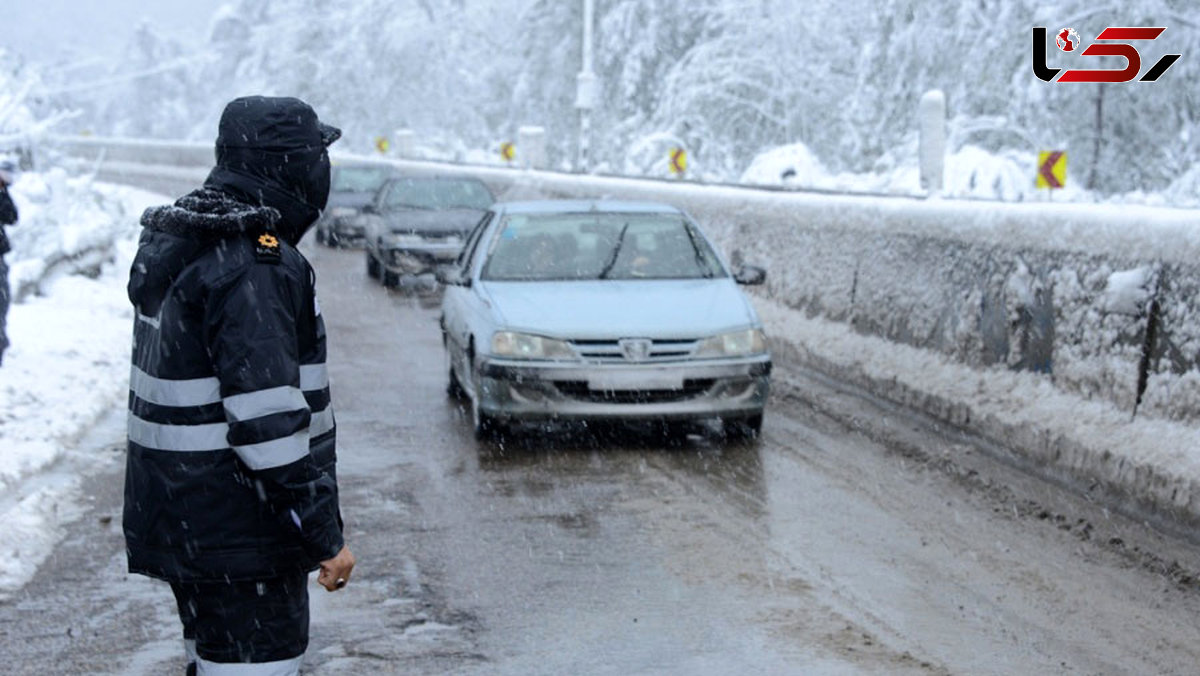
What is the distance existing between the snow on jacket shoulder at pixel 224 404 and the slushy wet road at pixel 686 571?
72.8 inches

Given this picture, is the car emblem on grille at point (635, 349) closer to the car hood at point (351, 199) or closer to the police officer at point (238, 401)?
the police officer at point (238, 401)

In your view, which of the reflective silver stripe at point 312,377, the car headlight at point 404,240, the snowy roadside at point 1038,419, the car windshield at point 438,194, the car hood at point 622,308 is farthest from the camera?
the car windshield at point 438,194

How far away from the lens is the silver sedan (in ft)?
29.1

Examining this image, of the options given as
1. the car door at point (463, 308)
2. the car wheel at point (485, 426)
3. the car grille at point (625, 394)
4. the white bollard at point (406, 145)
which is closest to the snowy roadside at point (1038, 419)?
the car grille at point (625, 394)

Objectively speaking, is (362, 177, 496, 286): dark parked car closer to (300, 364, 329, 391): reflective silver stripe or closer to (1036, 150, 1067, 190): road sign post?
(1036, 150, 1067, 190): road sign post

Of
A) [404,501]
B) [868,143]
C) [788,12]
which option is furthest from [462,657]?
[788,12]

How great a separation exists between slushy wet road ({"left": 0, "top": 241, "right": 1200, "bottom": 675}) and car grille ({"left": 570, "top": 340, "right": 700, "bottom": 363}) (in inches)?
22.5

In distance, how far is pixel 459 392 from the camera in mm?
10922

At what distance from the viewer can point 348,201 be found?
2795cm

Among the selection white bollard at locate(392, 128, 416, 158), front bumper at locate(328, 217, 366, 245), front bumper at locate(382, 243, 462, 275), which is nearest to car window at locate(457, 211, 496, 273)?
front bumper at locate(382, 243, 462, 275)

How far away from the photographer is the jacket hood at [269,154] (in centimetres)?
332

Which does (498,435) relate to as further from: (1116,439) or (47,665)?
(47,665)

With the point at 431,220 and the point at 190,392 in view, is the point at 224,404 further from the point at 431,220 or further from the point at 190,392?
the point at 431,220

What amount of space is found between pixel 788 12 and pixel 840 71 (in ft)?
8.16
